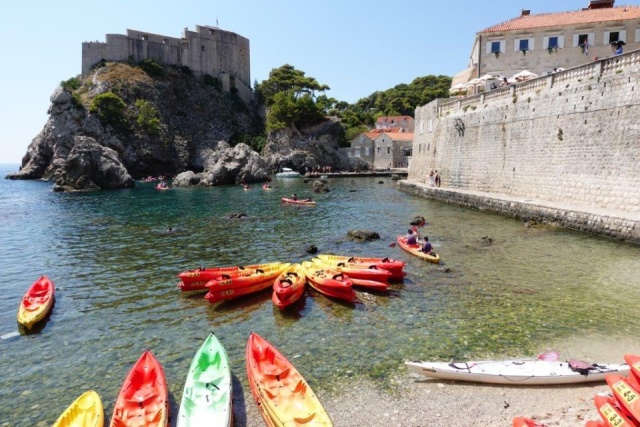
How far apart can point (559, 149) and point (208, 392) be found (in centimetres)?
2299

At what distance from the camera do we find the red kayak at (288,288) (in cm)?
1174

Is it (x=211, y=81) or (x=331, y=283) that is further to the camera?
(x=211, y=81)

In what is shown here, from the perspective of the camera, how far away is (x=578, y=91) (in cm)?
2117

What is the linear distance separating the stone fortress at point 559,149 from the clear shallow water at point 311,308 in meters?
2.00

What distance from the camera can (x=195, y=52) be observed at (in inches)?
3403

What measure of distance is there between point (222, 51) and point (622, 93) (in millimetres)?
84747

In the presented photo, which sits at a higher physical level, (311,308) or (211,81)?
(211,81)

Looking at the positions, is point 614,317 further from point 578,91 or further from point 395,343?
point 578,91

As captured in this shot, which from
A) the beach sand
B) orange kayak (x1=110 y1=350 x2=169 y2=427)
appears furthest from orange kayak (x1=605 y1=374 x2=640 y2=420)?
orange kayak (x1=110 y1=350 x2=169 y2=427)

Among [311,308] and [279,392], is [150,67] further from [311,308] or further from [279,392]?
[279,392]

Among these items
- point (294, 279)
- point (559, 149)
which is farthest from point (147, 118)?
point (294, 279)

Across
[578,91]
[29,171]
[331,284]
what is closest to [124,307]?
[331,284]

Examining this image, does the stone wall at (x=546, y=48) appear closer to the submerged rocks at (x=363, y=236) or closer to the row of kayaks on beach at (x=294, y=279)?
the submerged rocks at (x=363, y=236)

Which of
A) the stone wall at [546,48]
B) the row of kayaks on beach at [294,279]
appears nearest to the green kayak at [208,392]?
the row of kayaks on beach at [294,279]
